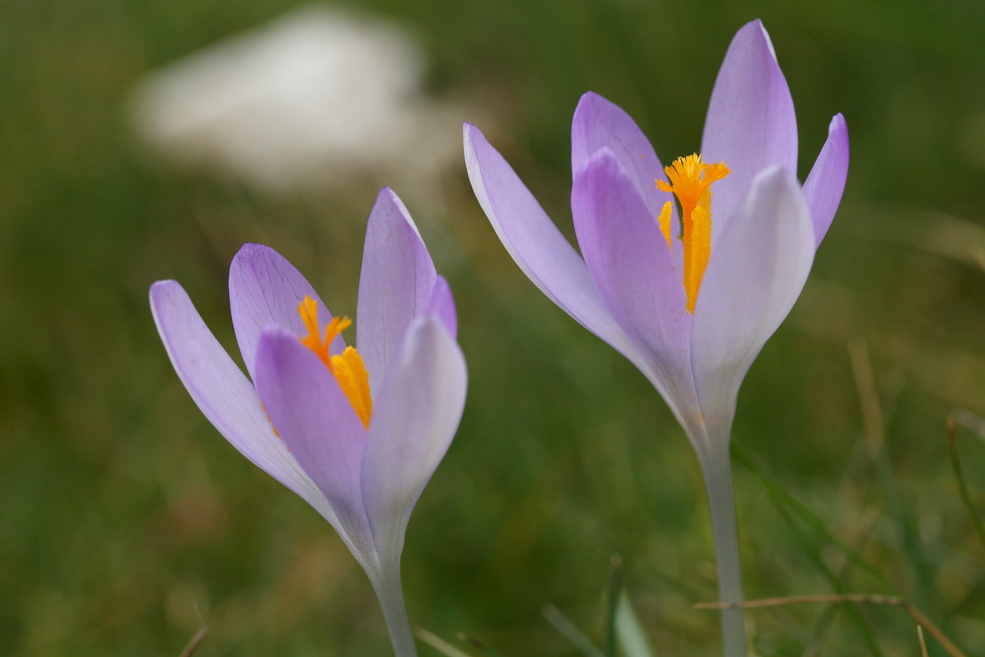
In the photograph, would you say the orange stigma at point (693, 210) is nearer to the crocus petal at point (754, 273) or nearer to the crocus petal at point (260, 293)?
the crocus petal at point (754, 273)

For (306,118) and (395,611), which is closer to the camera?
(395,611)

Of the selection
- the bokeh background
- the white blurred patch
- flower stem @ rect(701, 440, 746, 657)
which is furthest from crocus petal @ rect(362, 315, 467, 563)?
the white blurred patch

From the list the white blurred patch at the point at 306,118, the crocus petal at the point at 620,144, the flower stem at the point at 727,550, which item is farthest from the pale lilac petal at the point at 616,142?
the white blurred patch at the point at 306,118

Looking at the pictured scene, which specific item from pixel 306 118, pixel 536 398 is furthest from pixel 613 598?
pixel 306 118

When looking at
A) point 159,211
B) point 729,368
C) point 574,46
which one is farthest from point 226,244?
point 729,368

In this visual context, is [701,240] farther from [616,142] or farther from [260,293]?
[260,293]
